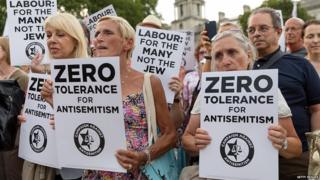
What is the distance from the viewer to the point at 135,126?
320 centimetres

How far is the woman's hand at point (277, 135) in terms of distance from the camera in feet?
8.87

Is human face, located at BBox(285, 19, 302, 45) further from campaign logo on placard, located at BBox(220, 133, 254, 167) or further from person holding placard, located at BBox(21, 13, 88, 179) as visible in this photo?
campaign logo on placard, located at BBox(220, 133, 254, 167)

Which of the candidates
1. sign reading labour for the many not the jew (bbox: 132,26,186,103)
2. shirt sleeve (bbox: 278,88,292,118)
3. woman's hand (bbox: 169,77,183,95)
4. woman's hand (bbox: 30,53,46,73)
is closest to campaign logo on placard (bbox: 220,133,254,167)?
shirt sleeve (bbox: 278,88,292,118)

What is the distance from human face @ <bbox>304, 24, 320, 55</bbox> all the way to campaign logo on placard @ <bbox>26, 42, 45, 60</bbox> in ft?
9.16

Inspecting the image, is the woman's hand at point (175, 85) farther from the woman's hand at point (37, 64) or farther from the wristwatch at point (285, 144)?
the wristwatch at point (285, 144)

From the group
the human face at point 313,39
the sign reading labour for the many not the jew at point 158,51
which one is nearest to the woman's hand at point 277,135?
the sign reading labour for the many not the jew at point 158,51

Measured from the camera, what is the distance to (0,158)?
12.9 feet

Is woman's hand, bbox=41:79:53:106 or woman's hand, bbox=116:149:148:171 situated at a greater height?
Result: woman's hand, bbox=41:79:53:106

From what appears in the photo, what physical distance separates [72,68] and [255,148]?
1202 mm

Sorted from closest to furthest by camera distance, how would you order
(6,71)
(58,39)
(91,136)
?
(91,136)
(58,39)
(6,71)

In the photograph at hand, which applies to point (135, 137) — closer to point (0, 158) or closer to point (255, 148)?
point (255, 148)

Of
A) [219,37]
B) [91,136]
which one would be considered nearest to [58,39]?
[91,136]

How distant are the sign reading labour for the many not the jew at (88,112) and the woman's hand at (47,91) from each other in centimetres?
6

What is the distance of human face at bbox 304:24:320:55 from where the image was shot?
5021 mm
